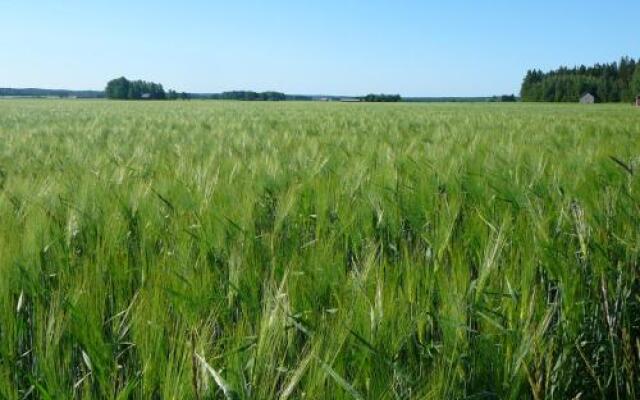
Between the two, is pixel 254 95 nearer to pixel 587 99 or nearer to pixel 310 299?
pixel 587 99

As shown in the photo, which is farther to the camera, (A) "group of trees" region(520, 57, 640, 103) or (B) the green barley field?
(A) "group of trees" region(520, 57, 640, 103)

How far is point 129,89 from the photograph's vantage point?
286 feet

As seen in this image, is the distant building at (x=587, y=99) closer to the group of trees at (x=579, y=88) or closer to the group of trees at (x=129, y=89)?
the group of trees at (x=579, y=88)

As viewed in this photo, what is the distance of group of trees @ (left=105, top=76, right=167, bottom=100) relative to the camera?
3396 inches

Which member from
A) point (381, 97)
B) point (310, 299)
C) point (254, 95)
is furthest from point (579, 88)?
point (310, 299)

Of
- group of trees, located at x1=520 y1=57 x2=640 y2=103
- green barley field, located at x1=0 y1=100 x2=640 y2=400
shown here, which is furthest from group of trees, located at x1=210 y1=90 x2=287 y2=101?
green barley field, located at x1=0 y1=100 x2=640 y2=400

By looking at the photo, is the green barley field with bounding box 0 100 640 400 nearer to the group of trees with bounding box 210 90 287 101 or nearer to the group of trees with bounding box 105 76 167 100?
the group of trees with bounding box 210 90 287 101

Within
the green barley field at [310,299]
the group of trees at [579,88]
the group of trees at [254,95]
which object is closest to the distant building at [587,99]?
the group of trees at [579,88]

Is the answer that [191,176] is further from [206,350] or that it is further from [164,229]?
[206,350]

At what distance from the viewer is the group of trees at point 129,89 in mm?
86250

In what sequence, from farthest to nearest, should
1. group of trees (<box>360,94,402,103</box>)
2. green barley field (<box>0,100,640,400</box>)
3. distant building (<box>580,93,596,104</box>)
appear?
distant building (<box>580,93,596,104</box>)
group of trees (<box>360,94,402,103</box>)
green barley field (<box>0,100,640,400</box>)

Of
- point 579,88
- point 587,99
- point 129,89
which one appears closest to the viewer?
point 587,99

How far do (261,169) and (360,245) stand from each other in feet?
3.85

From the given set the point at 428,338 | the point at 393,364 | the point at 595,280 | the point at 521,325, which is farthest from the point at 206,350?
the point at 595,280
